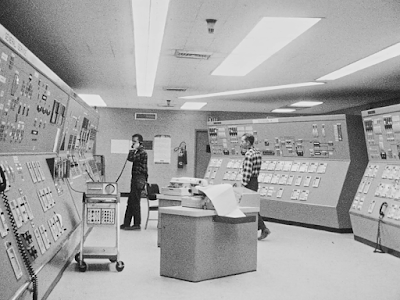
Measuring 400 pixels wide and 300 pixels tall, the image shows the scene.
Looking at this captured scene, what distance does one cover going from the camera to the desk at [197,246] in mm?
4711

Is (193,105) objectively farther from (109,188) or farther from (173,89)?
(109,188)

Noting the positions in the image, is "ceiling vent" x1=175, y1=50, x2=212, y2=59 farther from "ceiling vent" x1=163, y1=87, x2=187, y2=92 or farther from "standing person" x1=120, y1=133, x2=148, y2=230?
"ceiling vent" x1=163, y1=87, x2=187, y2=92

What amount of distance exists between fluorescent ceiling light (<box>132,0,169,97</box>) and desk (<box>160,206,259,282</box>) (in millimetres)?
Result: 2042

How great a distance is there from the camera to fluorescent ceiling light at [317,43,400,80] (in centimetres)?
672

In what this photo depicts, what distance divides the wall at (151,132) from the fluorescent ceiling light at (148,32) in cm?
582

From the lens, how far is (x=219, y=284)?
4660mm

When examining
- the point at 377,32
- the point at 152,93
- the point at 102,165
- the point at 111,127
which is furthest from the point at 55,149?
the point at 111,127

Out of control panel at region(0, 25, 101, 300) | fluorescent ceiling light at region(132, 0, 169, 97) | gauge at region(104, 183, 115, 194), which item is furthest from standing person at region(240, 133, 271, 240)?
gauge at region(104, 183, 115, 194)

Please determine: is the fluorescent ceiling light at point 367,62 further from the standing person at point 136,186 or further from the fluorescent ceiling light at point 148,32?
the standing person at point 136,186

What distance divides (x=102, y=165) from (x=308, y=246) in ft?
24.5

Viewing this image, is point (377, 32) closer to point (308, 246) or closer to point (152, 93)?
point (308, 246)

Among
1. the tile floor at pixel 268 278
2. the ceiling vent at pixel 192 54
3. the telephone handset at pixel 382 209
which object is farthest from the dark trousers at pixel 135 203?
the telephone handset at pixel 382 209

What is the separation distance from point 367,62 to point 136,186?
4.14 m

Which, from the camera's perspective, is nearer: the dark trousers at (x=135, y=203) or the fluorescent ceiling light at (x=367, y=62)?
the fluorescent ceiling light at (x=367, y=62)
